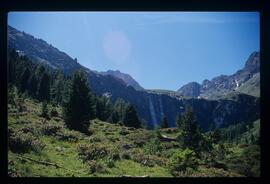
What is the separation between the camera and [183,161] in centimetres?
1081

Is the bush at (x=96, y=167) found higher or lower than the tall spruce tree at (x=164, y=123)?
lower

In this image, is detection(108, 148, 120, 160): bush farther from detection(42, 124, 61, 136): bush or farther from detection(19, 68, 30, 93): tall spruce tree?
detection(19, 68, 30, 93): tall spruce tree

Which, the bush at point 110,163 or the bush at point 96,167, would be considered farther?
the bush at point 110,163

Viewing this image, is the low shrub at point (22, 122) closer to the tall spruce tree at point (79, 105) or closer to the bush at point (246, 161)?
the tall spruce tree at point (79, 105)

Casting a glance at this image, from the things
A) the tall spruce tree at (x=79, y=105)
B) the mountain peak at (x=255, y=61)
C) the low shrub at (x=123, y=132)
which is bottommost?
the low shrub at (x=123, y=132)

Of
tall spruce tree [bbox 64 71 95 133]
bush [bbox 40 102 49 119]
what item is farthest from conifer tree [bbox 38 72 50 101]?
tall spruce tree [bbox 64 71 95 133]

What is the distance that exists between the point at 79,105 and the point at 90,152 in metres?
1.24

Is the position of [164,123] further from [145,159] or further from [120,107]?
[145,159]

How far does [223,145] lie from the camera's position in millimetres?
13750

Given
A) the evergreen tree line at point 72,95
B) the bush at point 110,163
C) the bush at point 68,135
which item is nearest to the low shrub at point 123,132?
the evergreen tree line at point 72,95

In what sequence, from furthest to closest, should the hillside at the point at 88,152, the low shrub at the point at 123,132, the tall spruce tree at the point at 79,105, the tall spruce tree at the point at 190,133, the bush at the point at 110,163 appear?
1. the low shrub at the point at 123,132
2. the tall spruce tree at the point at 190,133
3. the tall spruce tree at the point at 79,105
4. the bush at the point at 110,163
5. the hillside at the point at 88,152

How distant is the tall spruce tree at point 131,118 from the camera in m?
15.0

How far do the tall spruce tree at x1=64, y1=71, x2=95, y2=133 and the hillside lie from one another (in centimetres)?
24
